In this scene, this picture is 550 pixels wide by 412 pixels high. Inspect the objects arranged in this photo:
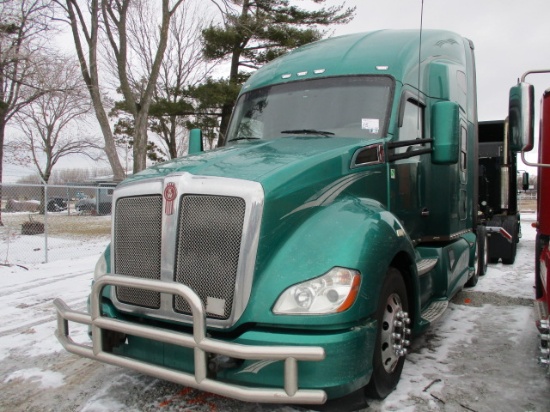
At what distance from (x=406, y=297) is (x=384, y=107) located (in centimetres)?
164

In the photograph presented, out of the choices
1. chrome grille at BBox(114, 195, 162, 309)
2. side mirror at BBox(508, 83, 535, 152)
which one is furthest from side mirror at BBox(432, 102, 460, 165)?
chrome grille at BBox(114, 195, 162, 309)

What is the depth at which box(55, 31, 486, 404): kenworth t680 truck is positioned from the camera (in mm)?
2445

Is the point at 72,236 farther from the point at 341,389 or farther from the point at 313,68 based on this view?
the point at 341,389

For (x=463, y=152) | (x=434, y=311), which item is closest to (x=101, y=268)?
(x=434, y=311)

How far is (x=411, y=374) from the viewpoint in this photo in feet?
11.7

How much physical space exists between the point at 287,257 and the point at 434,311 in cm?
216

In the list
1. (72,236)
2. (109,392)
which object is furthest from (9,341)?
(72,236)

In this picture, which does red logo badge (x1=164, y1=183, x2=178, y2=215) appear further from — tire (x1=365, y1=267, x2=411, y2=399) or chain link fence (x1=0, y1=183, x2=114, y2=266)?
chain link fence (x1=0, y1=183, x2=114, y2=266)

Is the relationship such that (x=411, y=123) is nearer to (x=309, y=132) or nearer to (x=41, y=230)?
(x=309, y=132)

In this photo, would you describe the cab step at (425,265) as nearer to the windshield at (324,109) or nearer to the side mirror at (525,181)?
the windshield at (324,109)

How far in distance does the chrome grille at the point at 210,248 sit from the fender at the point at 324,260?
16cm

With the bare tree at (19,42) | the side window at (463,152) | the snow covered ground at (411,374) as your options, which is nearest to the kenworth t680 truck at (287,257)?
the snow covered ground at (411,374)

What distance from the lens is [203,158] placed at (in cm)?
330

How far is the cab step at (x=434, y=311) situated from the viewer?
389cm
